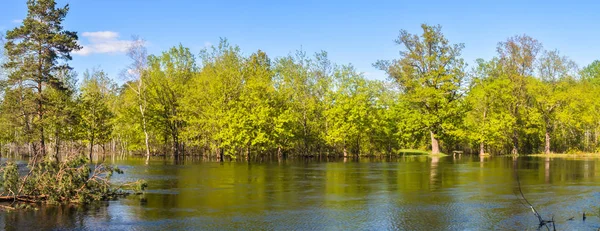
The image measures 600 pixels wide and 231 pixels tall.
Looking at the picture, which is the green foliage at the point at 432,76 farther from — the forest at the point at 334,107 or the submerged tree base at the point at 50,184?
the submerged tree base at the point at 50,184

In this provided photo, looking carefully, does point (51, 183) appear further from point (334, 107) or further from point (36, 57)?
point (334, 107)

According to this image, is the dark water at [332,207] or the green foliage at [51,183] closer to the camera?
A: the dark water at [332,207]

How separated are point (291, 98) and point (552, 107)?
1385 inches

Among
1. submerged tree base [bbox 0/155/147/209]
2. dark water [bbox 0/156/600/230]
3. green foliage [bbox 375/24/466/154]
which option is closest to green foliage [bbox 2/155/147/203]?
submerged tree base [bbox 0/155/147/209]

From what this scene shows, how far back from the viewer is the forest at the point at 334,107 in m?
62.3

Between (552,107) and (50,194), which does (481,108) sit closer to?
(552,107)

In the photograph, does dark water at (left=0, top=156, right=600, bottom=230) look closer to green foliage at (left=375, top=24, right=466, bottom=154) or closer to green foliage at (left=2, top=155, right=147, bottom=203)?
green foliage at (left=2, top=155, right=147, bottom=203)

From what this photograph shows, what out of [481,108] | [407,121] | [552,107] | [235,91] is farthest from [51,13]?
[552,107]

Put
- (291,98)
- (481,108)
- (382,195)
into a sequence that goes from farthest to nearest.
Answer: (481,108), (291,98), (382,195)

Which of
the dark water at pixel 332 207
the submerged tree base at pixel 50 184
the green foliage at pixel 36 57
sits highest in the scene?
the green foliage at pixel 36 57

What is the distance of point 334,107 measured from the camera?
2719 inches

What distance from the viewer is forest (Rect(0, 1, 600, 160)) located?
62.3 m

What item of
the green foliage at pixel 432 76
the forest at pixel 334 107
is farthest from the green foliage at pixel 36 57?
the green foliage at pixel 432 76

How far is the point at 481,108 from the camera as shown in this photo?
251 ft
